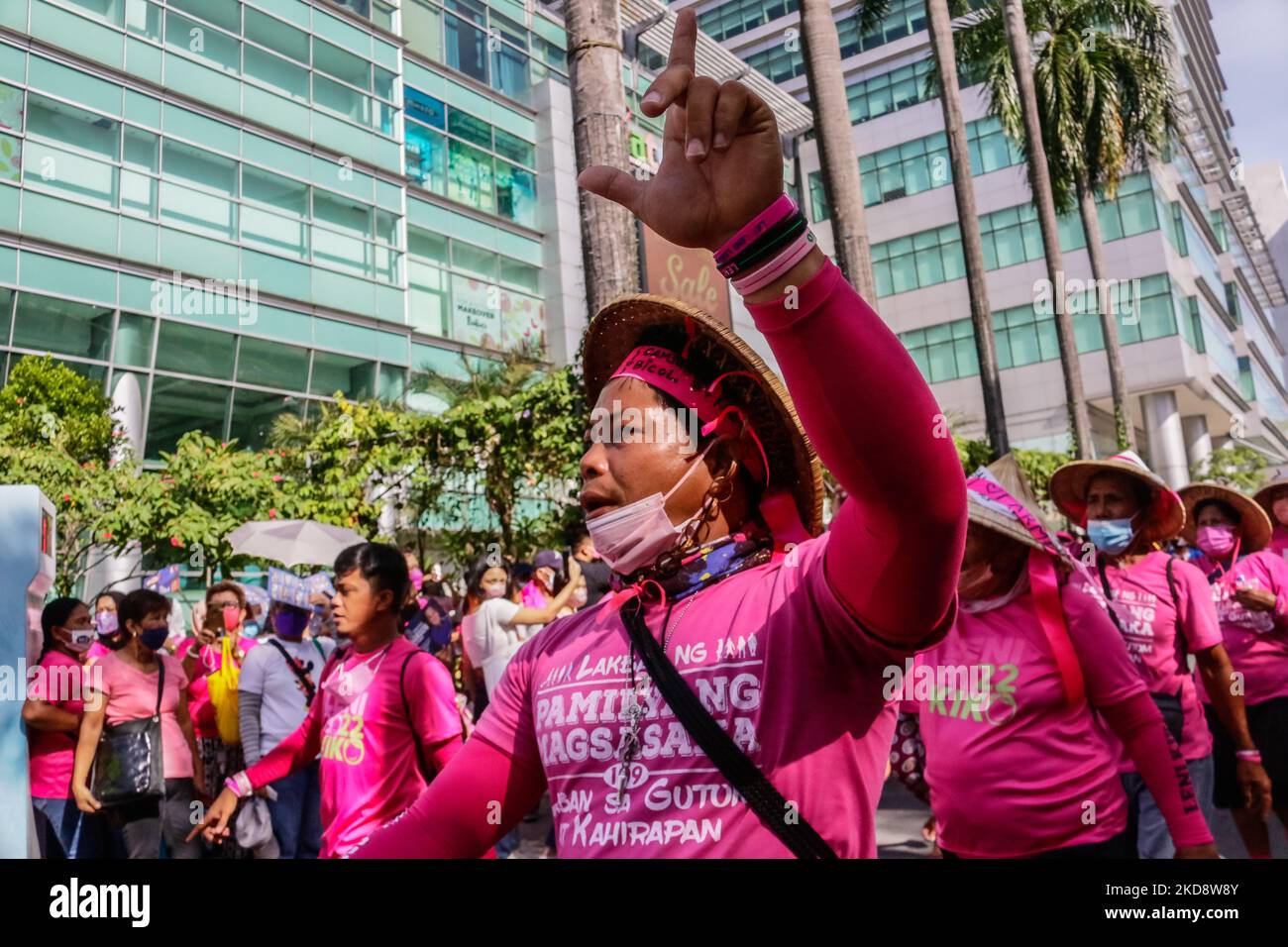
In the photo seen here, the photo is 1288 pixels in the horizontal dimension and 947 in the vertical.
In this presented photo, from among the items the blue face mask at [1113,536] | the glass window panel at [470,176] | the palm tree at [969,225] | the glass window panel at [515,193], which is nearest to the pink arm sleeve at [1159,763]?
the blue face mask at [1113,536]

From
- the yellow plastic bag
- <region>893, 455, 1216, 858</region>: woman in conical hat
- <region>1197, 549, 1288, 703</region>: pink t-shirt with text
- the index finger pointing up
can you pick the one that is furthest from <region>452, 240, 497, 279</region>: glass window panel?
the index finger pointing up

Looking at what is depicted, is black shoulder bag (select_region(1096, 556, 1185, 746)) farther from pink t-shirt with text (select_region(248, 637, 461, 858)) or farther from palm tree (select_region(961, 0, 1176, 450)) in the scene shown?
palm tree (select_region(961, 0, 1176, 450))

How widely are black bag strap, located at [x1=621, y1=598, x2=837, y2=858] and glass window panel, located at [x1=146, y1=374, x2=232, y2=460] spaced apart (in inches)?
893

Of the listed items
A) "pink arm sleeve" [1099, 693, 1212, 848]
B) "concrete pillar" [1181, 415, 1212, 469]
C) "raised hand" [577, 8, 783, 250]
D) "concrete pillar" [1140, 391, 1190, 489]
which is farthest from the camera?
"concrete pillar" [1181, 415, 1212, 469]

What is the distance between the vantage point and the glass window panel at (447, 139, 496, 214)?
30.9 m

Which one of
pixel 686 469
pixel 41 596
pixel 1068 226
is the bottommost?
pixel 686 469

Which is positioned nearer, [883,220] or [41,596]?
[41,596]

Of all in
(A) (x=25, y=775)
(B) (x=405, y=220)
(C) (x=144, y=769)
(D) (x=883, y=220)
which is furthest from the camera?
(D) (x=883, y=220)

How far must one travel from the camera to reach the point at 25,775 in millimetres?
4227

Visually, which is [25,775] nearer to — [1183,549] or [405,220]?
[1183,549]

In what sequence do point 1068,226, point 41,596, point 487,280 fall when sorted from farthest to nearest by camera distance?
A: point 1068,226 < point 487,280 < point 41,596

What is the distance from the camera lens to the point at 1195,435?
39.2 metres
